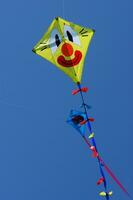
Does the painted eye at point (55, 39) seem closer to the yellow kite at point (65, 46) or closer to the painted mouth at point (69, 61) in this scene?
the yellow kite at point (65, 46)

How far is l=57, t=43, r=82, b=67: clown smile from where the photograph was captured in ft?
14.8

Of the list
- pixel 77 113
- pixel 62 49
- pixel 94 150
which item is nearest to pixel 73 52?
pixel 62 49

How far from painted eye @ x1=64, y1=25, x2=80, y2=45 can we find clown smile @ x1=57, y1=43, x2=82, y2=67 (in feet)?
0.23

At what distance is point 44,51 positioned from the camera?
4.55 metres

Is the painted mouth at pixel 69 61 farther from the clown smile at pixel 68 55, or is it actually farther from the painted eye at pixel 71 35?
the painted eye at pixel 71 35

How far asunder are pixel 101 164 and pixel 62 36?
4.49ft

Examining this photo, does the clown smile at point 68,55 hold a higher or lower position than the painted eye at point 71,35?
lower

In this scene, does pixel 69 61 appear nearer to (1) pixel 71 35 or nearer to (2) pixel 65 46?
(2) pixel 65 46

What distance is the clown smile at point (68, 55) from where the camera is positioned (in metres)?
4.52

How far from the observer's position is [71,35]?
452 centimetres

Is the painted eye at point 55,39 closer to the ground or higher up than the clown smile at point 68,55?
higher up

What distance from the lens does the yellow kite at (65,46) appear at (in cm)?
449

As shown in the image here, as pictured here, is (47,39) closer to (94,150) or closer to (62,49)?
(62,49)

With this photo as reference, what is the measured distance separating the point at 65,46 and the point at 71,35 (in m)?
0.13
